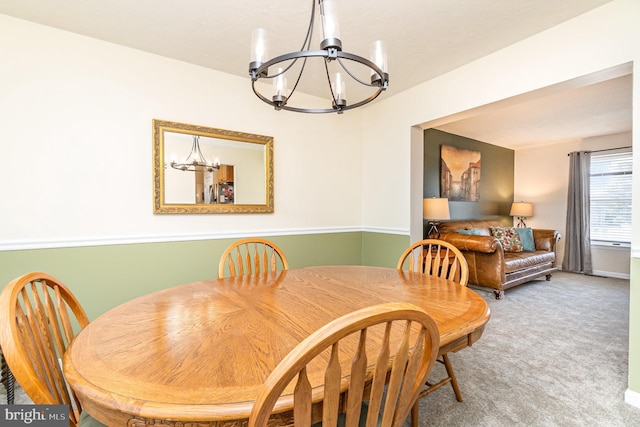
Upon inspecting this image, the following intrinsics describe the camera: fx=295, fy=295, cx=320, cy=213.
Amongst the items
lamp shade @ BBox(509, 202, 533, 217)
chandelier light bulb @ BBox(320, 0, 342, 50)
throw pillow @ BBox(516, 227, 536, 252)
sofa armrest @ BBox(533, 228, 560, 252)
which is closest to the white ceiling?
chandelier light bulb @ BBox(320, 0, 342, 50)

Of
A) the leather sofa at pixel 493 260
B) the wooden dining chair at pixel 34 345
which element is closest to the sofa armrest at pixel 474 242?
the leather sofa at pixel 493 260

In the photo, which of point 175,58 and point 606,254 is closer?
point 175,58

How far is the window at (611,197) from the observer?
460 centimetres

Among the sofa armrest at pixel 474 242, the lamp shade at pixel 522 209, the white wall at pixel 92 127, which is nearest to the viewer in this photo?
the white wall at pixel 92 127

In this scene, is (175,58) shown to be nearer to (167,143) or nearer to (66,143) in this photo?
(167,143)

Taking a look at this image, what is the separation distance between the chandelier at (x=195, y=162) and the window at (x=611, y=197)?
236 inches

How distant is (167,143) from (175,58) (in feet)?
2.31

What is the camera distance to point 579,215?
493 cm

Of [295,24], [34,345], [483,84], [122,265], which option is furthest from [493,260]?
[34,345]

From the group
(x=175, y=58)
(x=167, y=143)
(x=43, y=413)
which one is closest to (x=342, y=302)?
(x=43, y=413)

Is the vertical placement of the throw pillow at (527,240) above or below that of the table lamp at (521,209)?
below

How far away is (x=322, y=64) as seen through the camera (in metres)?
2.47

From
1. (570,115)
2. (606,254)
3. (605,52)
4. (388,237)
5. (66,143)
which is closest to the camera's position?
(605,52)

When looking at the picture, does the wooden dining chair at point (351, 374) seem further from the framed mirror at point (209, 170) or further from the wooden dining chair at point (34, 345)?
the framed mirror at point (209, 170)
